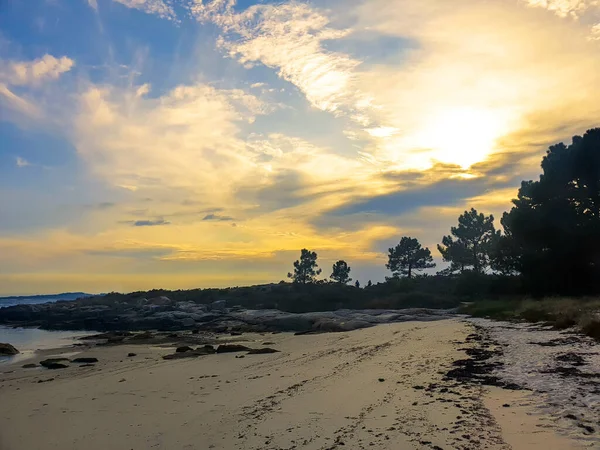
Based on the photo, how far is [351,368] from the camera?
50.9ft

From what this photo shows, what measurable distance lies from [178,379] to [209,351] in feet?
30.1

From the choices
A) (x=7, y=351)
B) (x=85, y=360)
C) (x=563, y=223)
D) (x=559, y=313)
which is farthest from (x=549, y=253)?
(x=7, y=351)

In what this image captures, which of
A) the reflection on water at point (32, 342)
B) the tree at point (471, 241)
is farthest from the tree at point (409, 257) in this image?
the reflection on water at point (32, 342)

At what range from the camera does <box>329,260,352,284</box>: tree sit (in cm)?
10175

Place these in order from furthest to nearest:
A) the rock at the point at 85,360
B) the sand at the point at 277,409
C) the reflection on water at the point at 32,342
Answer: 1. the reflection on water at the point at 32,342
2. the rock at the point at 85,360
3. the sand at the point at 277,409

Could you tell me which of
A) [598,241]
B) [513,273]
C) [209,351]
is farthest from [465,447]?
[513,273]

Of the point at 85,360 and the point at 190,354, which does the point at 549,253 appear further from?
the point at 85,360

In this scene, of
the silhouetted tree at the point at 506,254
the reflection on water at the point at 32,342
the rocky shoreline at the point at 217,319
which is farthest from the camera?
the silhouetted tree at the point at 506,254

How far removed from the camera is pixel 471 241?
79812 mm

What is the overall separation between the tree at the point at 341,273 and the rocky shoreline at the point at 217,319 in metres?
31.7

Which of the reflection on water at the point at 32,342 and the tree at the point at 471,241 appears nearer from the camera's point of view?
the reflection on water at the point at 32,342

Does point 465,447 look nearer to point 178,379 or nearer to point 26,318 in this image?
point 178,379

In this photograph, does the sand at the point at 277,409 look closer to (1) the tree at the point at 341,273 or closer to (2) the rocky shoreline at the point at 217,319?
(2) the rocky shoreline at the point at 217,319

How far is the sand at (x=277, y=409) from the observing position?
7762mm
